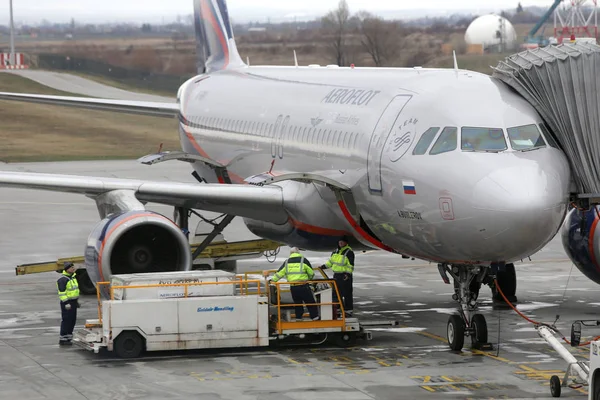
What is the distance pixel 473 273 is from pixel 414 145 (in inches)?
84.2

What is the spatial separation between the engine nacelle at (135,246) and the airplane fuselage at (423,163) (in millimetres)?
1839

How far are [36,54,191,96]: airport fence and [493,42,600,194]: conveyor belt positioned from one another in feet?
199

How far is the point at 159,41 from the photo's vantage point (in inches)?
4200

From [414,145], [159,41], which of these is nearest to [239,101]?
[414,145]

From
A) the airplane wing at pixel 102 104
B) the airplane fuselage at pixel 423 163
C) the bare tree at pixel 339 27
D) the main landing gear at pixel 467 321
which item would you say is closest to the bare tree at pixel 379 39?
the bare tree at pixel 339 27

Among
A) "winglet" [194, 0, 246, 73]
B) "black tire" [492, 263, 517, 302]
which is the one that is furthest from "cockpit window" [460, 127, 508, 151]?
"winglet" [194, 0, 246, 73]

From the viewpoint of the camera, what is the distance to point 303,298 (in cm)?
1920

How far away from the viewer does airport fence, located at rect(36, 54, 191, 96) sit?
260ft

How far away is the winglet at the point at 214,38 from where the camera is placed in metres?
32.5

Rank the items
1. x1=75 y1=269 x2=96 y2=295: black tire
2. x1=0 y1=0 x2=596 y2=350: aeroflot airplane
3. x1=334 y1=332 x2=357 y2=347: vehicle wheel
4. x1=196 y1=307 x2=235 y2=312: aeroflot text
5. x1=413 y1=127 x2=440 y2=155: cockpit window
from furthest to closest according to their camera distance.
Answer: x1=75 y1=269 x2=96 y2=295: black tire → x1=334 y1=332 x2=357 y2=347: vehicle wheel → x1=196 y1=307 x2=235 y2=312: aeroflot text → x1=413 y1=127 x2=440 y2=155: cockpit window → x1=0 y1=0 x2=596 y2=350: aeroflot airplane

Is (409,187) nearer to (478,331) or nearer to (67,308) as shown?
(478,331)

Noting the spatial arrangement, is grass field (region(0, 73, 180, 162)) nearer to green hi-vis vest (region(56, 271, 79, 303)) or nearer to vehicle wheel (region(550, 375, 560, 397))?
green hi-vis vest (region(56, 271, 79, 303))

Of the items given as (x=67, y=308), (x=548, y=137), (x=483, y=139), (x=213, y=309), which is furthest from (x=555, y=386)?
(x=67, y=308)

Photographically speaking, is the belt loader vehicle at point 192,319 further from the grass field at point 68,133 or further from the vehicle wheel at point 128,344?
the grass field at point 68,133
